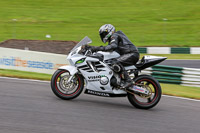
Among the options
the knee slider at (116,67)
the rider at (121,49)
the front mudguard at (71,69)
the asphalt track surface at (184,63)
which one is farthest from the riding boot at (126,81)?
the asphalt track surface at (184,63)

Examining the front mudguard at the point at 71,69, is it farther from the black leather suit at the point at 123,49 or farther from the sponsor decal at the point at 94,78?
the black leather suit at the point at 123,49

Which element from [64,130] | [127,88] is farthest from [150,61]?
[64,130]

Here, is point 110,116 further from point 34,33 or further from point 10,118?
point 34,33

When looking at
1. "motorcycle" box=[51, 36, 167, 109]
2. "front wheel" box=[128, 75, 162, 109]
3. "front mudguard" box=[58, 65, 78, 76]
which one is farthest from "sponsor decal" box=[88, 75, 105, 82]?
"front wheel" box=[128, 75, 162, 109]

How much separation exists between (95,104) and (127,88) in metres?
0.79

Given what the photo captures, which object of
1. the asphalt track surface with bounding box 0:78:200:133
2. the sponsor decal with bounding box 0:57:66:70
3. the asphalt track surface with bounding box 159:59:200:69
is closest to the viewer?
the asphalt track surface with bounding box 0:78:200:133

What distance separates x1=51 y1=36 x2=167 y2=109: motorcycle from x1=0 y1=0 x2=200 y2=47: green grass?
46.9 ft

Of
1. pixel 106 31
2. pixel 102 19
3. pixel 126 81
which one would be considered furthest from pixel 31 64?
pixel 102 19

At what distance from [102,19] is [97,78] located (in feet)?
63.0

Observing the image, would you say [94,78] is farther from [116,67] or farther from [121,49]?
[121,49]

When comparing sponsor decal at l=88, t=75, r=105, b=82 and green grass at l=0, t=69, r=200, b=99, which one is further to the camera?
green grass at l=0, t=69, r=200, b=99

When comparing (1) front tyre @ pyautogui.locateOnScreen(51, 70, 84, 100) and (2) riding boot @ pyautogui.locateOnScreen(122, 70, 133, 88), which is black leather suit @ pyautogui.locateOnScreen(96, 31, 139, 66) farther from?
(1) front tyre @ pyautogui.locateOnScreen(51, 70, 84, 100)

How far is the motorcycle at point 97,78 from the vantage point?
23.7 feet

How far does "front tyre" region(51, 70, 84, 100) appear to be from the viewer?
7.21 metres
